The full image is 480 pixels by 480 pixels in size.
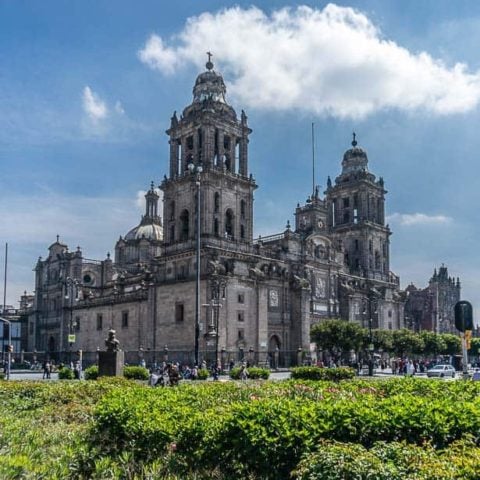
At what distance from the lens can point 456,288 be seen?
11581cm

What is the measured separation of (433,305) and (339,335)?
55196 millimetres

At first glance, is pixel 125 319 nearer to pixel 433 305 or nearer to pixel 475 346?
pixel 475 346

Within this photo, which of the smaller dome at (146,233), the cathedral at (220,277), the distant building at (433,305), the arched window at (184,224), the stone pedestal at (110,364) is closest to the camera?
the stone pedestal at (110,364)

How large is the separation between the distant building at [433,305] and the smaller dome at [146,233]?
45.1m

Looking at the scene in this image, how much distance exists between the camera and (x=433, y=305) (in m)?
107

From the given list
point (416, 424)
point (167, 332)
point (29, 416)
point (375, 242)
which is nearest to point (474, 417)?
point (416, 424)

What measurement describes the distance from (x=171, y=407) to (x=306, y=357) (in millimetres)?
53162

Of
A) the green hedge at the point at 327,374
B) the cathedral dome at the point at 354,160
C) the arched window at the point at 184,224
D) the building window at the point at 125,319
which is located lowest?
the green hedge at the point at 327,374

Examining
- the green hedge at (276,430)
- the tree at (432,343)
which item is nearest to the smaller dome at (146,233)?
the tree at (432,343)

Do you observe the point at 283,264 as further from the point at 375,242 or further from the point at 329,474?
the point at 329,474

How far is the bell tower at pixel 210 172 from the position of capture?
58906mm

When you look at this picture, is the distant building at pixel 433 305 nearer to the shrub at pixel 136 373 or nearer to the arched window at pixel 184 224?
the arched window at pixel 184 224

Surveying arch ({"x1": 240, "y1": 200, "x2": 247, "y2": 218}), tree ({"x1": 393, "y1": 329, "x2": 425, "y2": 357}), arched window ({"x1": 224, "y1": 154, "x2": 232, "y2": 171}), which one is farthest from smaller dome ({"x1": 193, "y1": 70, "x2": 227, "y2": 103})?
tree ({"x1": 393, "y1": 329, "x2": 425, "y2": 357})

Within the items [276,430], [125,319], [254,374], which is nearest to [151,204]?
[125,319]
